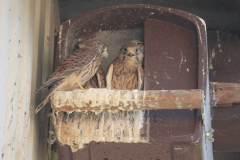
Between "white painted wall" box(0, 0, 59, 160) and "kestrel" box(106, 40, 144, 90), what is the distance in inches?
18.4

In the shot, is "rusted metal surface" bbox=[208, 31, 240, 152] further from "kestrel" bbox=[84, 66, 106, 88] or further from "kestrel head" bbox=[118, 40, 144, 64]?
"kestrel" bbox=[84, 66, 106, 88]

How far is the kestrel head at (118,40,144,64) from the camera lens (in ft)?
13.9

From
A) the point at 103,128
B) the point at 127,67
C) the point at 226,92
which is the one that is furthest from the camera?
the point at 127,67

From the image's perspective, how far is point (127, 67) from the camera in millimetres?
4258

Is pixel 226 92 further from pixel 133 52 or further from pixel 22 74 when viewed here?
pixel 22 74

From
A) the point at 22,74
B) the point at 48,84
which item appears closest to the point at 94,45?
the point at 48,84

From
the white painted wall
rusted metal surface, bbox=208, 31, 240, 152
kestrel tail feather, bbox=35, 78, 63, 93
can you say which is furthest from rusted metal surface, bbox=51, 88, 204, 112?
rusted metal surface, bbox=208, 31, 240, 152

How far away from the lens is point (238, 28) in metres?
4.95

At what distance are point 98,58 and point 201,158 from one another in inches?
43.1

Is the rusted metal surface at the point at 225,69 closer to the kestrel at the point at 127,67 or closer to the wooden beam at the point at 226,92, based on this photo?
the wooden beam at the point at 226,92

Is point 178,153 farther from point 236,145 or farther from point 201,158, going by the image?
point 236,145

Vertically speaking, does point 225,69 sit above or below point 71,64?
above

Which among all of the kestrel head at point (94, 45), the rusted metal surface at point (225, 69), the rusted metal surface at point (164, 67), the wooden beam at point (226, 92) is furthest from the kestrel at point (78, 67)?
the rusted metal surface at point (225, 69)

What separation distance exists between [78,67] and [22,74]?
1.99 feet
